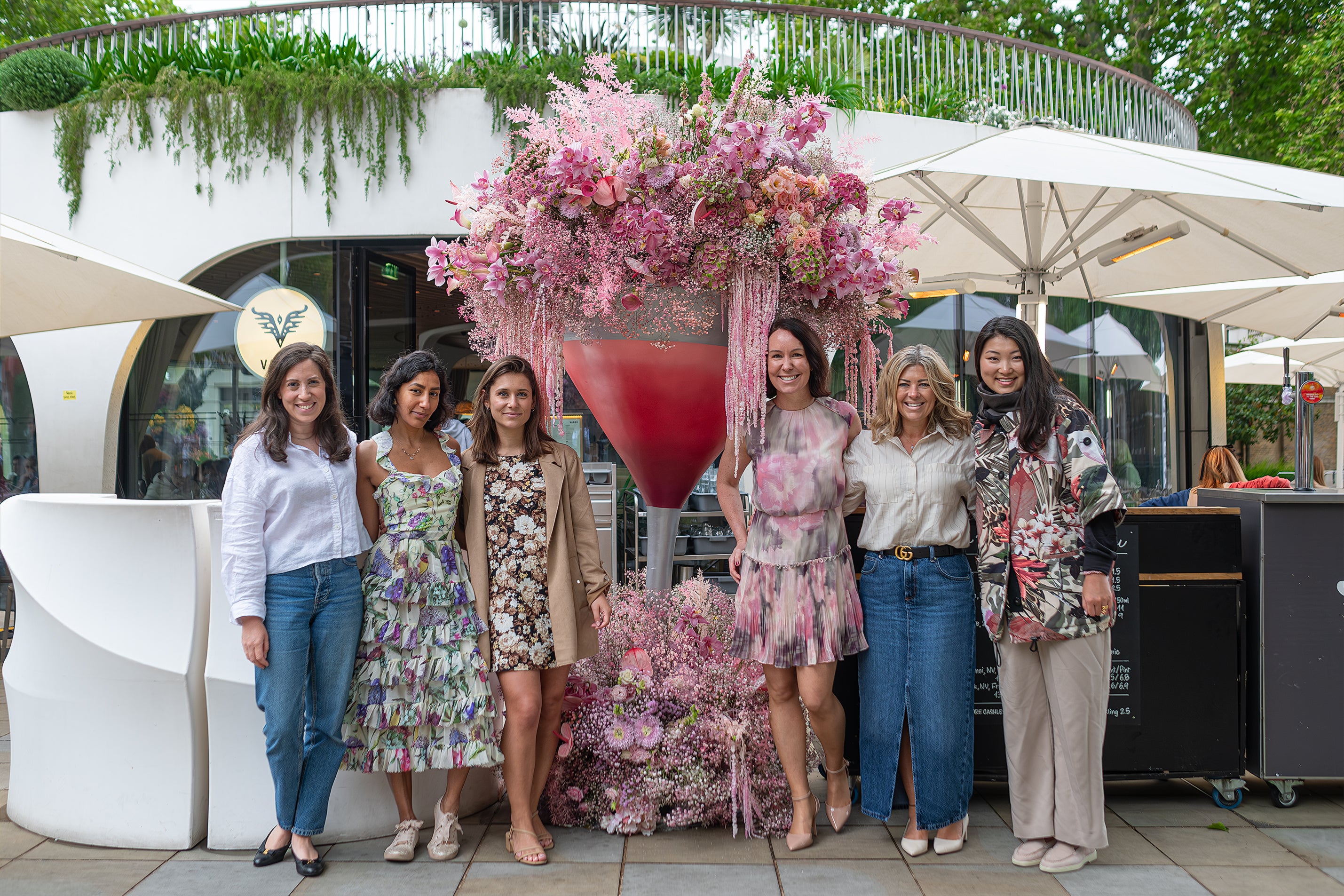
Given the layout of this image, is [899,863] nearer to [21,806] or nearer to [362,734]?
[362,734]

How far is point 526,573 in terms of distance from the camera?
291cm

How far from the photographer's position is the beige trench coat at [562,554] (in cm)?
289

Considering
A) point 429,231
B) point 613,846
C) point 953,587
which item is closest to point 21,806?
point 613,846

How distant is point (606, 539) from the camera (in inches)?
292

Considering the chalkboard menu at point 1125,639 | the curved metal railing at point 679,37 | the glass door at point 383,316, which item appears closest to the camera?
the chalkboard menu at point 1125,639

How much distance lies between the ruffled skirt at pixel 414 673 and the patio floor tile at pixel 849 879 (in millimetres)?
1023

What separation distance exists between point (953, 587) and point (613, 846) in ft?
4.67

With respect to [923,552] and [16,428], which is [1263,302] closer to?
[923,552]

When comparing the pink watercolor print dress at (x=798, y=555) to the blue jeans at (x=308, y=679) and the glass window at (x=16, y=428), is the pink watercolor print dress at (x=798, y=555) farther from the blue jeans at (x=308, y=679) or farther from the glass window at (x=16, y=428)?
the glass window at (x=16, y=428)

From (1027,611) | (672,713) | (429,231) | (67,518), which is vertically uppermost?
(429,231)

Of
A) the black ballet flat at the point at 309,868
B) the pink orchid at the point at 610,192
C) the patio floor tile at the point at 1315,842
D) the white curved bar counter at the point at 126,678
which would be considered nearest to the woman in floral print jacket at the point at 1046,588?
the patio floor tile at the point at 1315,842

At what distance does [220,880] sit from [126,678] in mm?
749

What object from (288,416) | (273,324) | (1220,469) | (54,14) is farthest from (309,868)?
(54,14)

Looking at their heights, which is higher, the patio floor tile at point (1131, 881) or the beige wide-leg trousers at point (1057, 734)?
the beige wide-leg trousers at point (1057, 734)
